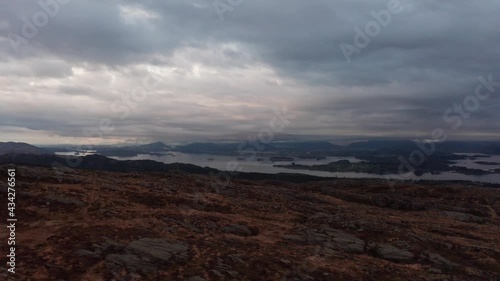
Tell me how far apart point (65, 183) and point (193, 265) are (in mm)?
22631

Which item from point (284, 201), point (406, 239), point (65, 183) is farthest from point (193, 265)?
point (284, 201)

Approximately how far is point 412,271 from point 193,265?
15.4 metres

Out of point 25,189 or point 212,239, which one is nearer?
point 212,239

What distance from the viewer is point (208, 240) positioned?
2452 centimetres

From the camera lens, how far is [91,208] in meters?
28.3

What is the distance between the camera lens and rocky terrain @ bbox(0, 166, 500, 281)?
64.5 feet

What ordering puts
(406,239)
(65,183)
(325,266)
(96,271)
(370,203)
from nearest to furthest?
(96,271), (325,266), (406,239), (65,183), (370,203)

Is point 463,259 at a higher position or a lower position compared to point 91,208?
lower

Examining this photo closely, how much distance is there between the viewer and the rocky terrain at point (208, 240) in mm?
19672

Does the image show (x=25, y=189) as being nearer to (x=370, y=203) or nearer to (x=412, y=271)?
(x=412, y=271)

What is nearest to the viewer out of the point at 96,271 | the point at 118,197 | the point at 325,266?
the point at 96,271

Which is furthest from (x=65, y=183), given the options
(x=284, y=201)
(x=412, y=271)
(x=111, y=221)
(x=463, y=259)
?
(x=463, y=259)

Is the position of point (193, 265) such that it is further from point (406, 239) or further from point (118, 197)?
point (406, 239)

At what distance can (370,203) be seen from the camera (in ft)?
184
